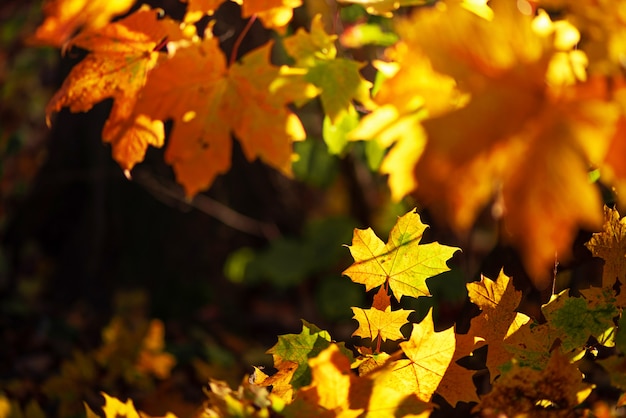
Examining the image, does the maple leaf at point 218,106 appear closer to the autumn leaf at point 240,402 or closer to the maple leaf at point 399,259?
the maple leaf at point 399,259

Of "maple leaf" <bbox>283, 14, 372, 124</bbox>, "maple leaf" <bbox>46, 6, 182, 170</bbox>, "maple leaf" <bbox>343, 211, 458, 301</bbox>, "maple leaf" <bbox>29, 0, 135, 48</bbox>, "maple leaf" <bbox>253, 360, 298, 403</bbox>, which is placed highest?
"maple leaf" <bbox>29, 0, 135, 48</bbox>

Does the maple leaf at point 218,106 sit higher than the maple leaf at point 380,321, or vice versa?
the maple leaf at point 218,106

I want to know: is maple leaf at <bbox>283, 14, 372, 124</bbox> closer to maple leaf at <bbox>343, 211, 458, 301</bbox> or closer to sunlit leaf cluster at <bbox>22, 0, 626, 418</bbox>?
sunlit leaf cluster at <bbox>22, 0, 626, 418</bbox>

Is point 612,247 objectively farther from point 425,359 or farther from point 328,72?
point 328,72

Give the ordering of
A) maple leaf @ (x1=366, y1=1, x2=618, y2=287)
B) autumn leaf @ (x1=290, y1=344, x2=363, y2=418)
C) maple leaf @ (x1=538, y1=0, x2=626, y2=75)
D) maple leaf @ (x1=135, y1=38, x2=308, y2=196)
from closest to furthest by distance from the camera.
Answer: maple leaf @ (x1=366, y1=1, x2=618, y2=287), maple leaf @ (x1=538, y1=0, x2=626, y2=75), autumn leaf @ (x1=290, y1=344, x2=363, y2=418), maple leaf @ (x1=135, y1=38, x2=308, y2=196)

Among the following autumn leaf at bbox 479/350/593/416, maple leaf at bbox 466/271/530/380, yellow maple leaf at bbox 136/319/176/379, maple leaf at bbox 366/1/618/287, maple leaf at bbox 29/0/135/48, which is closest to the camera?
maple leaf at bbox 366/1/618/287

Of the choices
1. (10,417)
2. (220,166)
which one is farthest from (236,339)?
(220,166)

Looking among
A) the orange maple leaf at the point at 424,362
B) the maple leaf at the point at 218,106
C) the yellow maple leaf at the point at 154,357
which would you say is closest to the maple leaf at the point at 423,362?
the orange maple leaf at the point at 424,362

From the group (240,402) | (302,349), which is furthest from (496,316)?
(240,402)

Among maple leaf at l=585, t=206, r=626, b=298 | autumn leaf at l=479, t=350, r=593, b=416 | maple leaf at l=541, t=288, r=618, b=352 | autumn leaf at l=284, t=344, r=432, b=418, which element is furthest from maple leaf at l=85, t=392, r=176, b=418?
maple leaf at l=585, t=206, r=626, b=298
